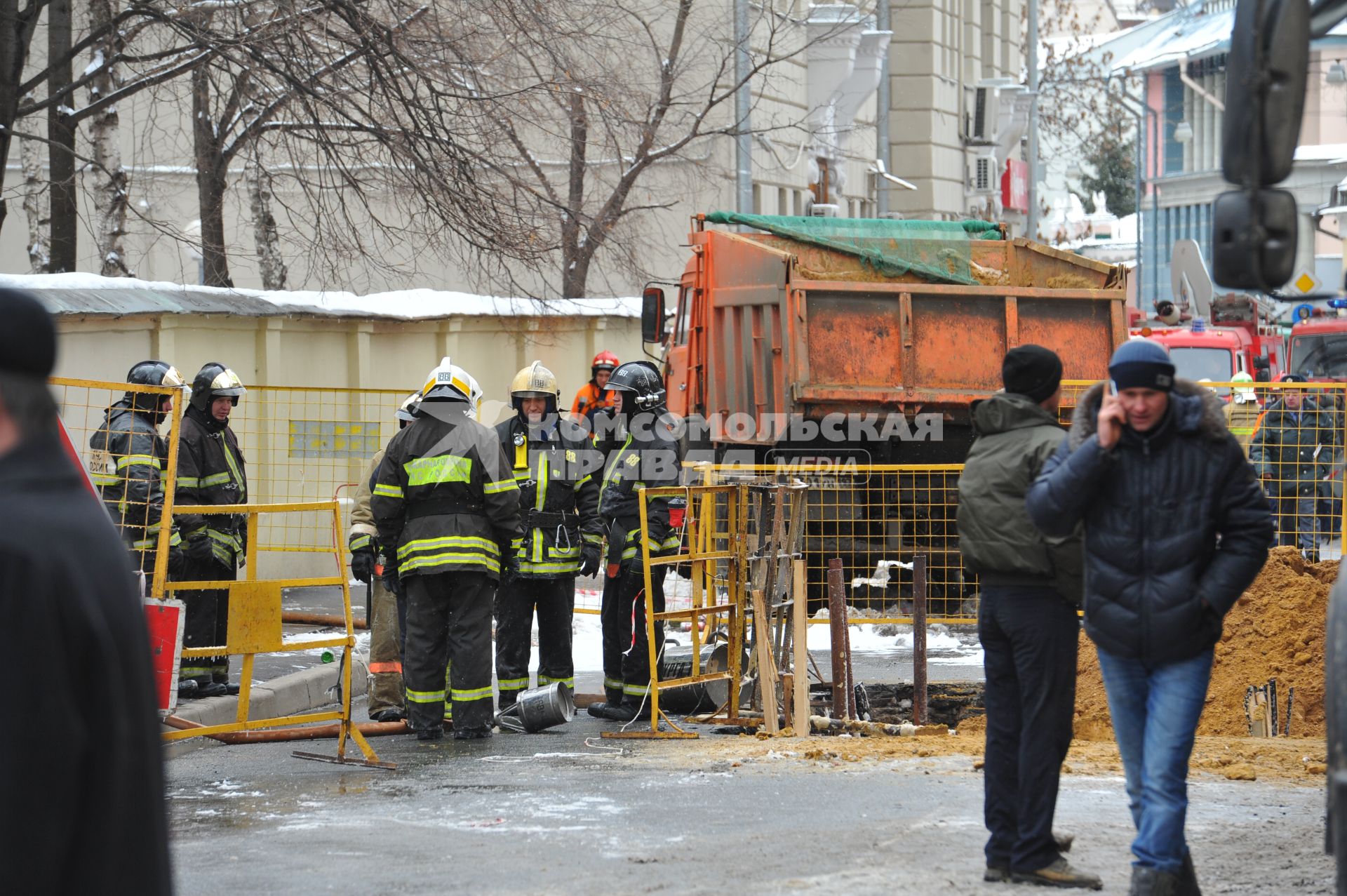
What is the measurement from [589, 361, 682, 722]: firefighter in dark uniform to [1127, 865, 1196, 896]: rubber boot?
4.62 metres

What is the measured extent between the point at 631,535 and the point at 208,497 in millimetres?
2653

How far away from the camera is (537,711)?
9.23 m

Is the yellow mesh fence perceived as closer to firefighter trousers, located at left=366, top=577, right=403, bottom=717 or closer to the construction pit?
firefighter trousers, located at left=366, top=577, right=403, bottom=717

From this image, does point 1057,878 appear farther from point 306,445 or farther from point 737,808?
point 306,445

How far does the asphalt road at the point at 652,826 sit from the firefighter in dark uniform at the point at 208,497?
1.91 m

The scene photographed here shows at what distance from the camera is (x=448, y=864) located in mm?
6070

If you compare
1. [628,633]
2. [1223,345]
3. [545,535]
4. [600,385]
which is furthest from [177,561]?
[1223,345]

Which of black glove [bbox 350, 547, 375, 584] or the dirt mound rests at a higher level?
black glove [bbox 350, 547, 375, 584]

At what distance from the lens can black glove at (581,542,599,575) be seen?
379 inches

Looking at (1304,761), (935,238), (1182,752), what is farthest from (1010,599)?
(935,238)

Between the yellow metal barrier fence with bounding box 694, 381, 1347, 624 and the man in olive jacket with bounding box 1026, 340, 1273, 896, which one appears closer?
the man in olive jacket with bounding box 1026, 340, 1273, 896

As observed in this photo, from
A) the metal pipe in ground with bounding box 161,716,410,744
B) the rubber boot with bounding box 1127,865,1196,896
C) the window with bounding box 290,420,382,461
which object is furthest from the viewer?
the window with bounding box 290,420,382,461

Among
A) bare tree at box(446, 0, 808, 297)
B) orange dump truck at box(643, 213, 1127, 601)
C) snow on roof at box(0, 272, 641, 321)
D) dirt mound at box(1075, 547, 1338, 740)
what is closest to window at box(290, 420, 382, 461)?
snow on roof at box(0, 272, 641, 321)

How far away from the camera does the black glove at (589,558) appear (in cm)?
962
